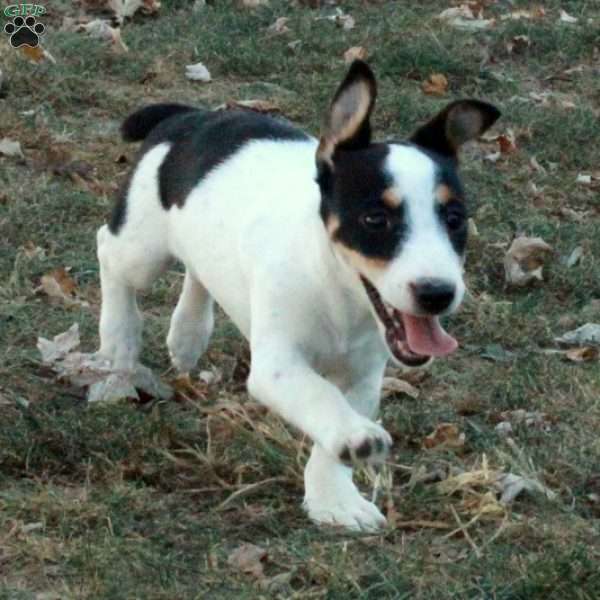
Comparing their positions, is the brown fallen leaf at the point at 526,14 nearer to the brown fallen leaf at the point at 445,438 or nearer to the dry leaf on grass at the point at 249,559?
the brown fallen leaf at the point at 445,438

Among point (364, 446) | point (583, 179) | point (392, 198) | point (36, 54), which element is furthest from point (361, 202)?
point (36, 54)

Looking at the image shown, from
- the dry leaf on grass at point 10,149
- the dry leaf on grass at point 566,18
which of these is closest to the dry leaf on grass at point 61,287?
the dry leaf on grass at point 10,149

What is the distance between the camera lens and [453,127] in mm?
5145

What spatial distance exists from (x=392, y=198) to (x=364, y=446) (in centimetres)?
69

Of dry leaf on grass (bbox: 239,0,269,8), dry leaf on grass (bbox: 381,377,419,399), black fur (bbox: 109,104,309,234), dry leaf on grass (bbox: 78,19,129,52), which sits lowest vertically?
dry leaf on grass (bbox: 239,0,269,8)

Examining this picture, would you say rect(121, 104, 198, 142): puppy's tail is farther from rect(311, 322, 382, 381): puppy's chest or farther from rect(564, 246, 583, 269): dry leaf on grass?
rect(564, 246, 583, 269): dry leaf on grass

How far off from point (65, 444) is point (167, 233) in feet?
3.15

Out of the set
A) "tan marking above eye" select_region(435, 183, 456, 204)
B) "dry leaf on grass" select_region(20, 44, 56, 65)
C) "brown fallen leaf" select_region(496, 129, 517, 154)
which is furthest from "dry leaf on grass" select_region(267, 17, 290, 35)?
"tan marking above eye" select_region(435, 183, 456, 204)

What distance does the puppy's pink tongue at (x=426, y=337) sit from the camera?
4.68 meters

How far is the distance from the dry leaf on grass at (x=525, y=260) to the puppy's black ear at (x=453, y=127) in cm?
225

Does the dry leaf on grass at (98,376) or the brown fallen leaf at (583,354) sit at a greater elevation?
the dry leaf on grass at (98,376)

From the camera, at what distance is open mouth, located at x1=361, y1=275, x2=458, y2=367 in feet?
15.3

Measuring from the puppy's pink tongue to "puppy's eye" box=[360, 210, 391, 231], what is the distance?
243mm

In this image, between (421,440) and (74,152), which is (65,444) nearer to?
(421,440)
